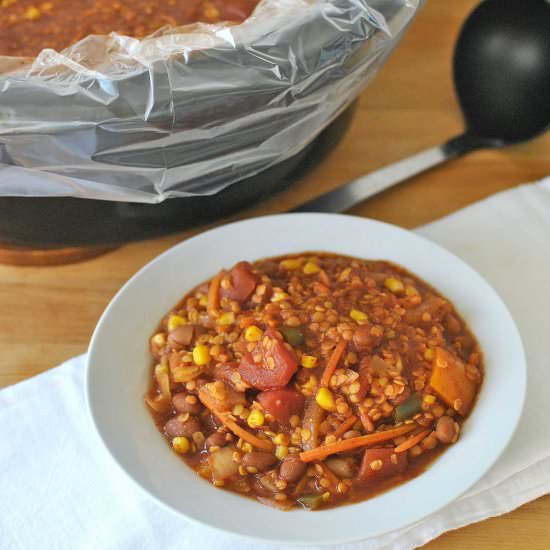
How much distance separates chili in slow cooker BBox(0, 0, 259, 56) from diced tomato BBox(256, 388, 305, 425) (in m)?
0.76

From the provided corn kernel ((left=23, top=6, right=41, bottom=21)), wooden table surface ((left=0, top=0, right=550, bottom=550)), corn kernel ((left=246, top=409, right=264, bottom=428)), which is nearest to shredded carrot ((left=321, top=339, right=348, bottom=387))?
corn kernel ((left=246, top=409, right=264, bottom=428))

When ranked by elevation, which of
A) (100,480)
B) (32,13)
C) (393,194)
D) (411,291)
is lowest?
(100,480)

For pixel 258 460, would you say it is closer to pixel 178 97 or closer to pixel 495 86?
pixel 178 97

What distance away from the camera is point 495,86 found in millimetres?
1849

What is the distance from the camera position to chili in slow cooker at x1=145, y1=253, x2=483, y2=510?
1171 mm

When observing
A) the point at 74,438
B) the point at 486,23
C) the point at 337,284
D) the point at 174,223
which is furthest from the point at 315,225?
the point at 486,23

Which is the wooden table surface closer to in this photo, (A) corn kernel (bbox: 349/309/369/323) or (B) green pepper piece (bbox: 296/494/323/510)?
(B) green pepper piece (bbox: 296/494/323/510)

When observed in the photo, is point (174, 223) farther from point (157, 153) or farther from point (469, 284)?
point (469, 284)

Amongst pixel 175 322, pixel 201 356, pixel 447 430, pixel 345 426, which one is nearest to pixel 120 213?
pixel 175 322

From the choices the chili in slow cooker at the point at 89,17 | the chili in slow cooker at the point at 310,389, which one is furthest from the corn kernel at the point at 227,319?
the chili in slow cooker at the point at 89,17

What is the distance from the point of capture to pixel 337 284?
1.40 metres

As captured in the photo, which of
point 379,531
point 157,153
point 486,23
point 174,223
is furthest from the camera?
point 486,23

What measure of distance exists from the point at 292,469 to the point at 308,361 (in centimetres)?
17

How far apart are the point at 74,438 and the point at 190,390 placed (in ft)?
0.81
